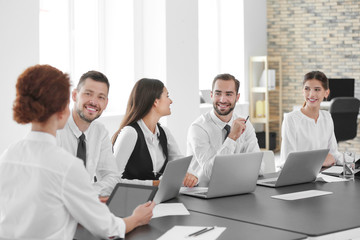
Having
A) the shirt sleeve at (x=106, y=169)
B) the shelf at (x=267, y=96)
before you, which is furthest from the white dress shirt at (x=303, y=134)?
the shelf at (x=267, y=96)

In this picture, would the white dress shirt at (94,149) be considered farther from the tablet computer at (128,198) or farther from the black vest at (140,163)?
the tablet computer at (128,198)

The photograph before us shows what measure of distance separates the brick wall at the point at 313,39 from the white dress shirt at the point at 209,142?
5.79 m

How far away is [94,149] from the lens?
3.06m

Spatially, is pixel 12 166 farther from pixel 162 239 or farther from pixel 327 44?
pixel 327 44

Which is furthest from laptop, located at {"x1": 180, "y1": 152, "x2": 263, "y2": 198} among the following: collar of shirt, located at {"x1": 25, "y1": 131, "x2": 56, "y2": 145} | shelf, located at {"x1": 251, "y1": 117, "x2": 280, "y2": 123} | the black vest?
shelf, located at {"x1": 251, "y1": 117, "x2": 280, "y2": 123}

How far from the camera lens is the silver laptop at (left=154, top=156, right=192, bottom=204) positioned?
2584mm

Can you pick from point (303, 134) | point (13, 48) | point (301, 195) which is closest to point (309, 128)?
point (303, 134)

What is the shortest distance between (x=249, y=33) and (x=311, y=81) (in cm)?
522

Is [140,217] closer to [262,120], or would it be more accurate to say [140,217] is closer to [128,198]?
[128,198]

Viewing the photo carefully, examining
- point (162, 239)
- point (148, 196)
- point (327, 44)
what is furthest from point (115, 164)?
point (327, 44)

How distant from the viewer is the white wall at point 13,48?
471 centimetres

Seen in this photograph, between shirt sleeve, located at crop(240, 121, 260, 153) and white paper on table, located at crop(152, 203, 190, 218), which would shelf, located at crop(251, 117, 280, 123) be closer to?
shirt sleeve, located at crop(240, 121, 260, 153)

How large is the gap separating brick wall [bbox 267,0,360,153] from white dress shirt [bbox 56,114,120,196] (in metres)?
6.85

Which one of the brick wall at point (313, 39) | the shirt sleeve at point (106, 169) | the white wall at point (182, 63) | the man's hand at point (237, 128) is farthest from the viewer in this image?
the brick wall at point (313, 39)
